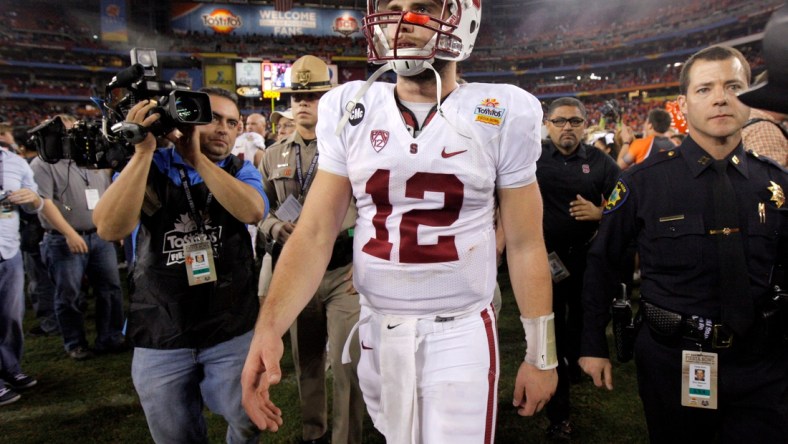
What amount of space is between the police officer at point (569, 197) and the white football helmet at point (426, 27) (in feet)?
7.21

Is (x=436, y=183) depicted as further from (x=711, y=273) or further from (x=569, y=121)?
(x=569, y=121)

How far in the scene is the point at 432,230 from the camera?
5.33 feet

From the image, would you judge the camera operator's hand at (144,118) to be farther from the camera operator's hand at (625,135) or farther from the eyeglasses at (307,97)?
the camera operator's hand at (625,135)

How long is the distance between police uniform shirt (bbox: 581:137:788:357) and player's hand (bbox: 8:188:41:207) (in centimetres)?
426

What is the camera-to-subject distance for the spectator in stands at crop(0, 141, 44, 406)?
4.00 metres

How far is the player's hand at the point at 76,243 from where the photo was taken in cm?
457

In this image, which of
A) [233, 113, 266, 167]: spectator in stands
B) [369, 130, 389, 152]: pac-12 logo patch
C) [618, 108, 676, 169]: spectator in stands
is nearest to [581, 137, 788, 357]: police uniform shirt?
[369, 130, 389, 152]: pac-12 logo patch

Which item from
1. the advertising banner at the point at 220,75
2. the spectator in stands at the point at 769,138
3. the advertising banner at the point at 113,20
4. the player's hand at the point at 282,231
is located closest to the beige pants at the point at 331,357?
the player's hand at the point at 282,231

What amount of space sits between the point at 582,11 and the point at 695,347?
49.0m

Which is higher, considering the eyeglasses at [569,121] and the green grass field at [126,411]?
the eyeglasses at [569,121]

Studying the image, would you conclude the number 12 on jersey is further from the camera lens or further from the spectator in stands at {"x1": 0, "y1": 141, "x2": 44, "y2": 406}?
the spectator in stands at {"x1": 0, "y1": 141, "x2": 44, "y2": 406}

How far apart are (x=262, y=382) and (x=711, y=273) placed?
173cm

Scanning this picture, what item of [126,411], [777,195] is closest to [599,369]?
[777,195]

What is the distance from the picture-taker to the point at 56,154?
7.16ft
